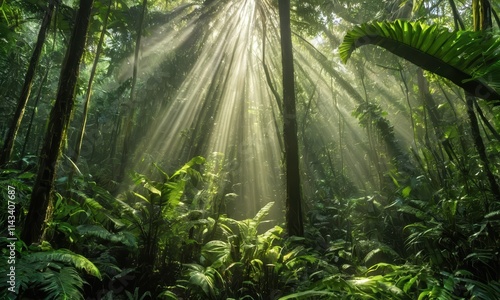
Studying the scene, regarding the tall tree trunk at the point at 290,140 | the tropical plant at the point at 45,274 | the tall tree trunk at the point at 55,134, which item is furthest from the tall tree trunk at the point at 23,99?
the tall tree trunk at the point at 290,140

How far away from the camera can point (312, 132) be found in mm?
19844

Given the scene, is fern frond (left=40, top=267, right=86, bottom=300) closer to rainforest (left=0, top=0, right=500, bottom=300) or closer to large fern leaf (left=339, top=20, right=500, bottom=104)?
rainforest (left=0, top=0, right=500, bottom=300)

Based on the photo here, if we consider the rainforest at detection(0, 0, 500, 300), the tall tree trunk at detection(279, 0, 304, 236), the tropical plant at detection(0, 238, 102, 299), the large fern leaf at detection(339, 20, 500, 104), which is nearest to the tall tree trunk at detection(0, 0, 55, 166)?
the rainforest at detection(0, 0, 500, 300)

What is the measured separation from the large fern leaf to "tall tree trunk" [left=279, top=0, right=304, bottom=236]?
3099 millimetres

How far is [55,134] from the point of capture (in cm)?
395

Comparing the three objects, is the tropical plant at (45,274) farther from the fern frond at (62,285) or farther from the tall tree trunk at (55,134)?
the tall tree trunk at (55,134)

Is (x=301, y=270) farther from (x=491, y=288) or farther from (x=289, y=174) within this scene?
(x=491, y=288)

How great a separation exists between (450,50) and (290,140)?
3.65 metres

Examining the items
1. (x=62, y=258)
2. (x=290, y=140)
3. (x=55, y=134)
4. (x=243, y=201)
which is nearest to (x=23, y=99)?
(x=55, y=134)

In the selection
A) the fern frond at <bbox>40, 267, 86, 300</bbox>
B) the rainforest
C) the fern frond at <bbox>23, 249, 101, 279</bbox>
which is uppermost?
the rainforest

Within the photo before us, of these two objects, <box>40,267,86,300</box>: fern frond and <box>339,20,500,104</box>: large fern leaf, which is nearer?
<box>339,20,500,104</box>: large fern leaf

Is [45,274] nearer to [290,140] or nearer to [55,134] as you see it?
[55,134]

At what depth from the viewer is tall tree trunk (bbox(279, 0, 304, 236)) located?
586cm

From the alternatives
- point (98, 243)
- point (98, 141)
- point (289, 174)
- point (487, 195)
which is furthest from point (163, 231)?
point (98, 141)
